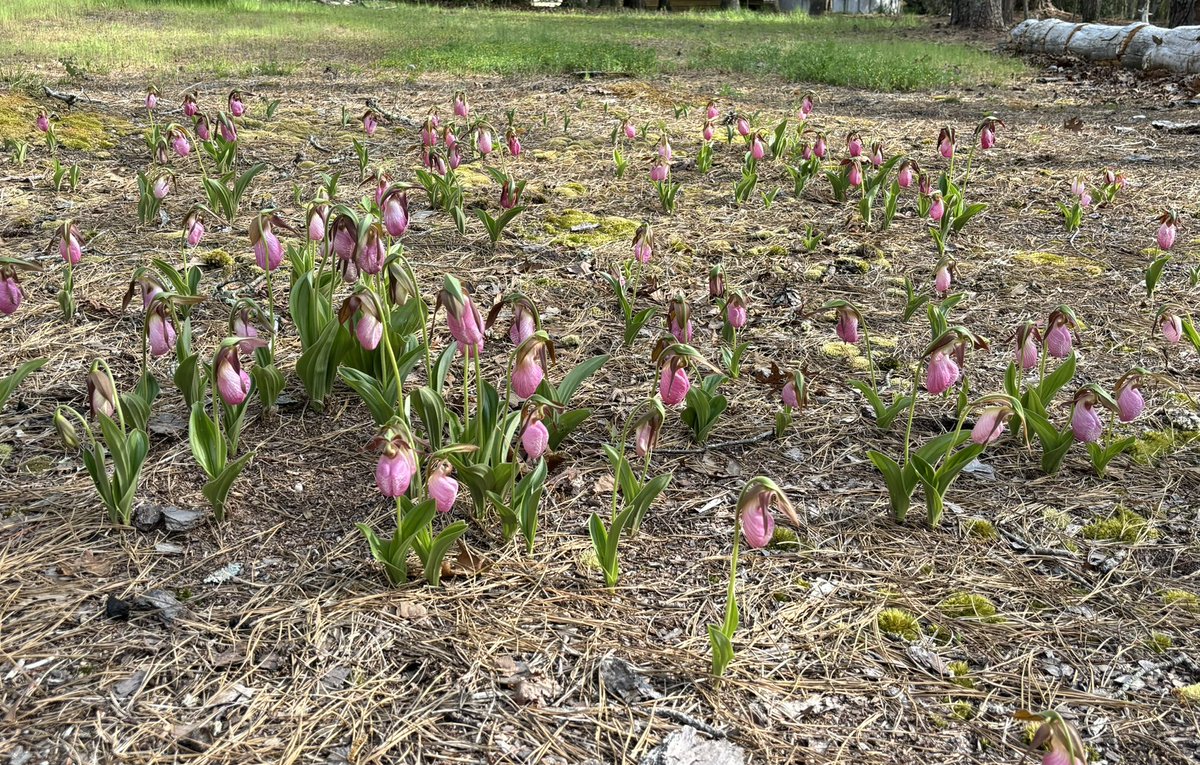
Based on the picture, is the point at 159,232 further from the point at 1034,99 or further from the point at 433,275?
the point at 1034,99

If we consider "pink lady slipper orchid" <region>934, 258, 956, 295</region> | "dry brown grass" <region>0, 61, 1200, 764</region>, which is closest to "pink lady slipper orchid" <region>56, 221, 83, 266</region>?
"dry brown grass" <region>0, 61, 1200, 764</region>

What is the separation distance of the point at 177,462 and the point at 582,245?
2.49 metres

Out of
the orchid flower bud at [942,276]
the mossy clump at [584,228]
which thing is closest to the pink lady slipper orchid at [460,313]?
the orchid flower bud at [942,276]

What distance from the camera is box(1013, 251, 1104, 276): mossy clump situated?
4262 mm

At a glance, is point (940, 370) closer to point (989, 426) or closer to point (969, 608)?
point (989, 426)

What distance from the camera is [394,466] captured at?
1798 millimetres

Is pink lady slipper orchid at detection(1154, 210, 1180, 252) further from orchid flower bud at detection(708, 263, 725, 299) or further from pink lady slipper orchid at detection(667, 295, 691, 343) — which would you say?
pink lady slipper orchid at detection(667, 295, 691, 343)

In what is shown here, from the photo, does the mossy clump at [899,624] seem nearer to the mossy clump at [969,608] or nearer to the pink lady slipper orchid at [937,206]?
the mossy clump at [969,608]

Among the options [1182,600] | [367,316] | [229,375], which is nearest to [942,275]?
[1182,600]

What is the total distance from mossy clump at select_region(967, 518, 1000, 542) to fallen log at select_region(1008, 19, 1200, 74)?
9859 millimetres

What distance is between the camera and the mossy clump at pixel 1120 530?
2.30m

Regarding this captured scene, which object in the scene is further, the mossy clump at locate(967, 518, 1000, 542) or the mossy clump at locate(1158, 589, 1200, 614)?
the mossy clump at locate(967, 518, 1000, 542)

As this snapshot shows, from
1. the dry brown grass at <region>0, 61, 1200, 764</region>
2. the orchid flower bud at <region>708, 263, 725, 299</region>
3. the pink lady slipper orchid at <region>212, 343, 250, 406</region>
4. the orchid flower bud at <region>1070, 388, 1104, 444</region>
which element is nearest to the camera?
the dry brown grass at <region>0, 61, 1200, 764</region>

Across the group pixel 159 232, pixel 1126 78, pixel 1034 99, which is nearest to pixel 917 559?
pixel 159 232
